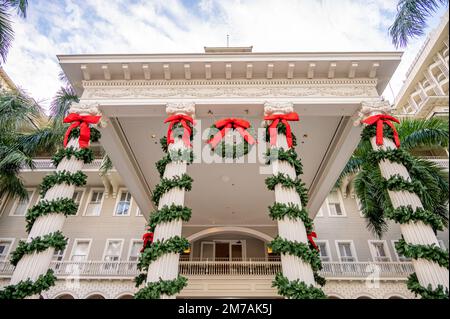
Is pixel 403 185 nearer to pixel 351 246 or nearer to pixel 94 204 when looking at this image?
pixel 351 246

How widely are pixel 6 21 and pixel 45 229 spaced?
7.90m

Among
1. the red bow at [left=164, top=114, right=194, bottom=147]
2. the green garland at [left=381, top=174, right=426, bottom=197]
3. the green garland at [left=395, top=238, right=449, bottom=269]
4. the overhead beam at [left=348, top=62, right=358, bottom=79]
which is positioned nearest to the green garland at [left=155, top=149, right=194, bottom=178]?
the red bow at [left=164, top=114, right=194, bottom=147]

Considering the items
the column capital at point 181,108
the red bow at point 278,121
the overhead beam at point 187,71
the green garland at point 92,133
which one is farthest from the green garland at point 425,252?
the green garland at point 92,133

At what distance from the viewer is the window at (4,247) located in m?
18.4

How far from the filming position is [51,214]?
7.05 meters

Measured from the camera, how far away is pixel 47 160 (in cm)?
2011

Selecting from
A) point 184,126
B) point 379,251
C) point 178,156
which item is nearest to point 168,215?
point 178,156

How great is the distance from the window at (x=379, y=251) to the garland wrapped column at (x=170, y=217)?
16.3 m

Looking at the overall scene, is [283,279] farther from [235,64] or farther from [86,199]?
[86,199]

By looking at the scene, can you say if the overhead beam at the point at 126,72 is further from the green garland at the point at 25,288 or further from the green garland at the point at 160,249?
the green garland at the point at 25,288

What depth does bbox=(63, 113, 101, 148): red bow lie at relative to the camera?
838 cm

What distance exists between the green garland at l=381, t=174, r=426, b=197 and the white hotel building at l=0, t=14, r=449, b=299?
4.44 feet
